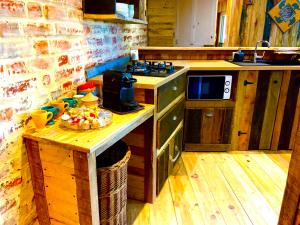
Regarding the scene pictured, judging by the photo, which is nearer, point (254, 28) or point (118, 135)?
point (118, 135)

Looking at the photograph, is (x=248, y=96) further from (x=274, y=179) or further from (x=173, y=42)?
(x=173, y=42)

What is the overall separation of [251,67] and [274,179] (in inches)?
42.3

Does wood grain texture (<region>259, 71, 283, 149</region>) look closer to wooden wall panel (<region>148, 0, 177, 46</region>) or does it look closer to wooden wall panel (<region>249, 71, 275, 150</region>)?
wooden wall panel (<region>249, 71, 275, 150</region>)

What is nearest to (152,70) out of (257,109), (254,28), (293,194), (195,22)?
(257,109)

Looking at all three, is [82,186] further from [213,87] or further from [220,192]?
[213,87]

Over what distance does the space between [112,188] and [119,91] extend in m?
0.56

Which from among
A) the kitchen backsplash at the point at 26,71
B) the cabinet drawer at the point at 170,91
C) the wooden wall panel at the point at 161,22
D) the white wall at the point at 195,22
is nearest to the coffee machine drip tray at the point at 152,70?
the cabinet drawer at the point at 170,91

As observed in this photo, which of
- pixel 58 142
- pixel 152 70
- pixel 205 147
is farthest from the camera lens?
pixel 205 147

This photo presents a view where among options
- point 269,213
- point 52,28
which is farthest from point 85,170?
point 269,213

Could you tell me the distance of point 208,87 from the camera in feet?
8.09

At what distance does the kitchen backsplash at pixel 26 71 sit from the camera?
3.65ft

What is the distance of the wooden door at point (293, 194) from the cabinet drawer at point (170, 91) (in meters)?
0.95

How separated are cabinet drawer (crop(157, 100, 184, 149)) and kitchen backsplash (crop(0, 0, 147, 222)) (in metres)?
0.67

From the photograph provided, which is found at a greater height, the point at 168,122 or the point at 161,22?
the point at 161,22
